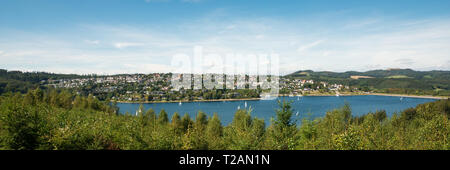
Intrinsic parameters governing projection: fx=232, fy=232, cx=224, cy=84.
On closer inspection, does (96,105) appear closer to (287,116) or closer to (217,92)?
(287,116)

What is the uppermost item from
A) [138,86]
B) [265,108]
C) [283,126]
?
[283,126]

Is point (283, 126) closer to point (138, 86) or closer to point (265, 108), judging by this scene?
point (265, 108)

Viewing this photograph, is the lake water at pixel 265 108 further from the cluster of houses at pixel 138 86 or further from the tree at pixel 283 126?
the tree at pixel 283 126

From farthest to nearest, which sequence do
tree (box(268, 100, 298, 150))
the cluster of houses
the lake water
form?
1. the cluster of houses
2. the lake water
3. tree (box(268, 100, 298, 150))

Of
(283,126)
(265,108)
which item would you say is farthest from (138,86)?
(283,126)

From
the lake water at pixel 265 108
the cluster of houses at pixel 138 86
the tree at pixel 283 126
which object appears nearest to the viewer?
the tree at pixel 283 126

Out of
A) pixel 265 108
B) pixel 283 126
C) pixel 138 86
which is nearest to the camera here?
pixel 283 126

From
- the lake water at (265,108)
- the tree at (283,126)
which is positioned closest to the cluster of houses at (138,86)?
the lake water at (265,108)

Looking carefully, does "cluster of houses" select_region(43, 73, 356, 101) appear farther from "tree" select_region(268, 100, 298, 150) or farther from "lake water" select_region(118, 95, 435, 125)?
"tree" select_region(268, 100, 298, 150)

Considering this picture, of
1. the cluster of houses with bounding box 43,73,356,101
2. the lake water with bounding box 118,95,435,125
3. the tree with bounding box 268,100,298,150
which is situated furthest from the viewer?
the cluster of houses with bounding box 43,73,356,101

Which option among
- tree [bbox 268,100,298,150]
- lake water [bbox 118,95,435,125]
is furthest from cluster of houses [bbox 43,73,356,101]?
tree [bbox 268,100,298,150]

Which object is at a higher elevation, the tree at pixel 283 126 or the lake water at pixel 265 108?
the tree at pixel 283 126

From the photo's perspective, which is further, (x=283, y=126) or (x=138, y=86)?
(x=138, y=86)
